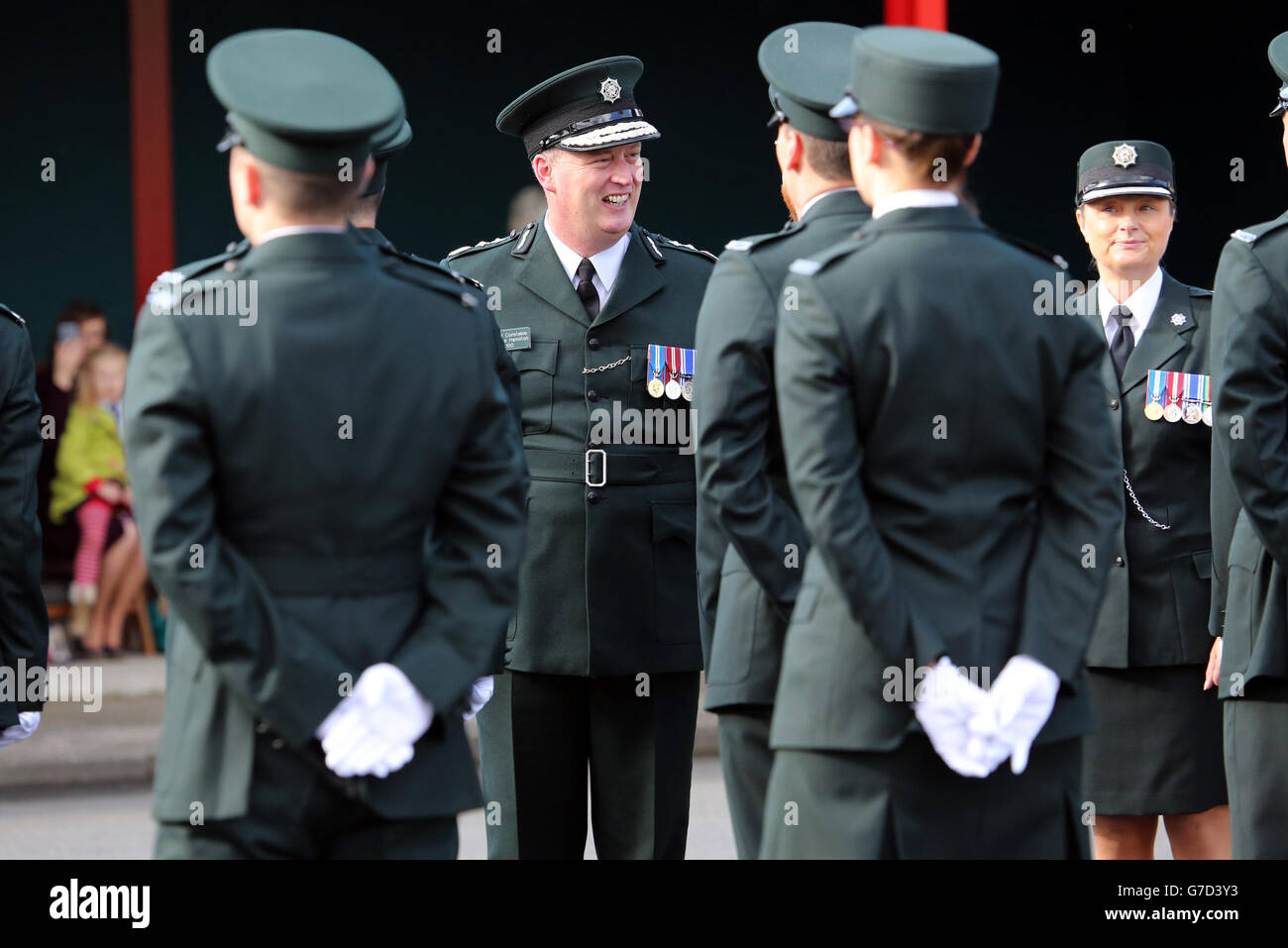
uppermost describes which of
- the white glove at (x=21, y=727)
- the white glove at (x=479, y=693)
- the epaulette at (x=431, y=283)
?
the epaulette at (x=431, y=283)

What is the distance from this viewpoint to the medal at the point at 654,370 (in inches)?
158

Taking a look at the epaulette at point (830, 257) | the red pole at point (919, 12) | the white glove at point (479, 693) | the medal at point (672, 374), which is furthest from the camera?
the red pole at point (919, 12)

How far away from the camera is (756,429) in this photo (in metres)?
3.21

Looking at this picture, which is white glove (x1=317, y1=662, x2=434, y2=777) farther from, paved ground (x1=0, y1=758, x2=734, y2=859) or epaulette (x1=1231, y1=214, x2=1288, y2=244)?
paved ground (x1=0, y1=758, x2=734, y2=859)

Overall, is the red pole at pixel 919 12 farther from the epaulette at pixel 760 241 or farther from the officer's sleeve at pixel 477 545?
the officer's sleeve at pixel 477 545

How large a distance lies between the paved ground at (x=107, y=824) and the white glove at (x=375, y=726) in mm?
2854

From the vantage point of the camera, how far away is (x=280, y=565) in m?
2.56

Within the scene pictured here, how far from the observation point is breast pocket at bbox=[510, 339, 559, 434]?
4.02 meters

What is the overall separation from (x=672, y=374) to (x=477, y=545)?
1382 mm

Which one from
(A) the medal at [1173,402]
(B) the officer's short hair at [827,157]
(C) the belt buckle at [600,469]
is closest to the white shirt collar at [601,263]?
(C) the belt buckle at [600,469]

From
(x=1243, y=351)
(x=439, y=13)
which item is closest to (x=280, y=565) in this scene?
(x=1243, y=351)

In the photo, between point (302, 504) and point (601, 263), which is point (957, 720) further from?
point (601, 263)

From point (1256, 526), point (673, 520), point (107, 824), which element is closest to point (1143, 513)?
point (1256, 526)

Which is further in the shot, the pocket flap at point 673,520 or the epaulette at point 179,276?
the pocket flap at point 673,520
